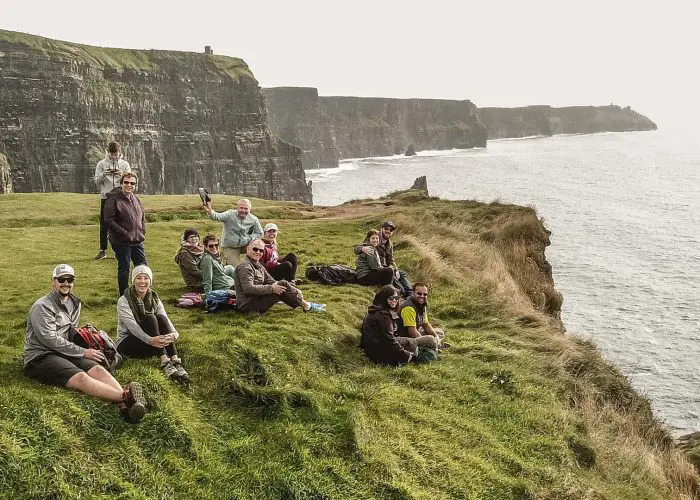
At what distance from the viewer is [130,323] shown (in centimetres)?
999

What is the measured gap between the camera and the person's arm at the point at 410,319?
13.3 m

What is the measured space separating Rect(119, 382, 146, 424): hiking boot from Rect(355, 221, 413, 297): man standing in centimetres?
979

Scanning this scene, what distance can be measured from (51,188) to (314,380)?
88154 millimetres

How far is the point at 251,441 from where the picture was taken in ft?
30.2

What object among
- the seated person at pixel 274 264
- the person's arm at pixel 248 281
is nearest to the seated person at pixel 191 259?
the seated person at pixel 274 264

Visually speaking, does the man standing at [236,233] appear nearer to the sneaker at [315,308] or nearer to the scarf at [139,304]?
the sneaker at [315,308]

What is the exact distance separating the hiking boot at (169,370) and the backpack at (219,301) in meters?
3.43

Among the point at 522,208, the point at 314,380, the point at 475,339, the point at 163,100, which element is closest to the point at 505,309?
the point at 475,339

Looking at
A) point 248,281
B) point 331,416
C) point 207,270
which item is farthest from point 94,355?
point 207,270

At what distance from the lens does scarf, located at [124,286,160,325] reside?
10047 mm

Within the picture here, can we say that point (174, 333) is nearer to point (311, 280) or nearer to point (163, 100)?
point (311, 280)

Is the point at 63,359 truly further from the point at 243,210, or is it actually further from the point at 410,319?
the point at 243,210

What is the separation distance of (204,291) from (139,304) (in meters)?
4.63

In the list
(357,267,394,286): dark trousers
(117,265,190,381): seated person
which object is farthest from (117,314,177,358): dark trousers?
(357,267,394,286): dark trousers
